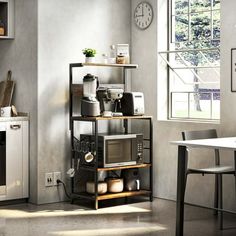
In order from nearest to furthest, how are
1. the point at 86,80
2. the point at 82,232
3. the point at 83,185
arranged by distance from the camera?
the point at 82,232 → the point at 86,80 → the point at 83,185

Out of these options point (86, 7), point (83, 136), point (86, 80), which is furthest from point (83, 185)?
point (86, 7)

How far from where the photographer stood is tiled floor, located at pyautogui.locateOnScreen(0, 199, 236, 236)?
17.0ft

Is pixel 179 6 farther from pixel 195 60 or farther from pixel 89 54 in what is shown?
pixel 89 54

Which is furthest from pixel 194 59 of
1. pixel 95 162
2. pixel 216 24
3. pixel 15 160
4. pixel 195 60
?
pixel 15 160

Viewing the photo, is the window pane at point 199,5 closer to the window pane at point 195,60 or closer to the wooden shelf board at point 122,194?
the window pane at point 195,60

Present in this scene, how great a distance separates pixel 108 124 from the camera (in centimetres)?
690

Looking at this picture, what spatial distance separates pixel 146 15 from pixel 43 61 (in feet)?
4.53

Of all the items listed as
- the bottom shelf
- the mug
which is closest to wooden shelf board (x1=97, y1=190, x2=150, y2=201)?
the bottom shelf

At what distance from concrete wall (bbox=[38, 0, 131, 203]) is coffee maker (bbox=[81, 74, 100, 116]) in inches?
11.8

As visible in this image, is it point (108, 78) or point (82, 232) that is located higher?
point (108, 78)

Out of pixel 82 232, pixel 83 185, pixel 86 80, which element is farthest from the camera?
pixel 83 185

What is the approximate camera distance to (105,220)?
5.63 meters

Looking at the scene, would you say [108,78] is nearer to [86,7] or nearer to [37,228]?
[86,7]

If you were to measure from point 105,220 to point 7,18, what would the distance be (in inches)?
96.8
